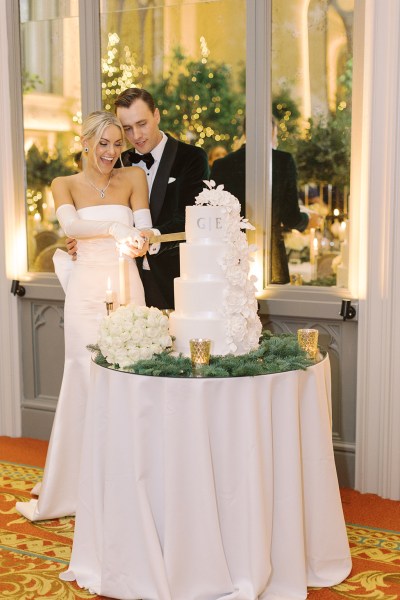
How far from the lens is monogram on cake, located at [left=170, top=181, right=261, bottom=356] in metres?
3.42

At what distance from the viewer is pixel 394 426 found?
4.59 m

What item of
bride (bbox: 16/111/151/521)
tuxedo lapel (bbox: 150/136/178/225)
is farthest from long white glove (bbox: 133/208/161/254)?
tuxedo lapel (bbox: 150/136/178/225)

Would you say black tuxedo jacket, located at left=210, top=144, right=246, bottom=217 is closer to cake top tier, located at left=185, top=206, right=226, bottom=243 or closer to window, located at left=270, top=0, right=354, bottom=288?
window, located at left=270, top=0, right=354, bottom=288

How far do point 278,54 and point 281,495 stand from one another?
2.79m

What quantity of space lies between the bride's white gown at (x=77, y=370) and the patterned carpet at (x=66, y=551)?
0.14 metres

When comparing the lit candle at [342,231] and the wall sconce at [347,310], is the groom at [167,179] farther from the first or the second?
the wall sconce at [347,310]

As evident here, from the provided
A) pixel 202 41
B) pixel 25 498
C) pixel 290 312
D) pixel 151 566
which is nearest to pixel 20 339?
pixel 25 498

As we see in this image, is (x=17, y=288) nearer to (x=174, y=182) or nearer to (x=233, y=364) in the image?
(x=174, y=182)

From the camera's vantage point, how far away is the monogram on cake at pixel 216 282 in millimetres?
3416

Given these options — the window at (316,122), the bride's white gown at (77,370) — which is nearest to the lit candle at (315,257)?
the window at (316,122)

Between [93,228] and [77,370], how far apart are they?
0.79 meters

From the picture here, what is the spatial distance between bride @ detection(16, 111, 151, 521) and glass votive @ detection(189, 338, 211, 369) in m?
1.10

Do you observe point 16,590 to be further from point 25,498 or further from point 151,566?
point 25,498

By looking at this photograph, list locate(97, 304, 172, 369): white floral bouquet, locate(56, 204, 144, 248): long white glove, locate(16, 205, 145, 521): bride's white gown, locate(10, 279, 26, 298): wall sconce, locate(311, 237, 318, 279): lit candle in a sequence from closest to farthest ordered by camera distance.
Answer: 1. locate(97, 304, 172, 369): white floral bouquet
2. locate(56, 204, 144, 248): long white glove
3. locate(16, 205, 145, 521): bride's white gown
4. locate(311, 237, 318, 279): lit candle
5. locate(10, 279, 26, 298): wall sconce
